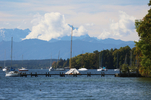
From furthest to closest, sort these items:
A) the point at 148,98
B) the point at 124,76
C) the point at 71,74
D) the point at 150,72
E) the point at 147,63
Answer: the point at 71,74
the point at 124,76
the point at 150,72
the point at 147,63
the point at 148,98

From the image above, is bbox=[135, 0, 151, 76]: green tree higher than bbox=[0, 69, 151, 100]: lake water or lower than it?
higher

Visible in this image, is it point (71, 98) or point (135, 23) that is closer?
point (71, 98)

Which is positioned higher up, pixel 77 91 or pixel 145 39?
pixel 145 39

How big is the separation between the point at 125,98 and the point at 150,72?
128 ft

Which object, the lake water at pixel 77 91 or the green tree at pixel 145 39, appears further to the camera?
the green tree at pixel 145 39

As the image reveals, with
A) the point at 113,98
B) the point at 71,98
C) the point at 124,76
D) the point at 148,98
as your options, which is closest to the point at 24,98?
the point at 71,98

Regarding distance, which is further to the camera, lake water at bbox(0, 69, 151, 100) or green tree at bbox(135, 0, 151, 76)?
green tree at bbox(135, 0, 151, 76)

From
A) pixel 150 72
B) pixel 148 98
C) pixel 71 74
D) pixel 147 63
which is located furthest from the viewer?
pixel 71 74

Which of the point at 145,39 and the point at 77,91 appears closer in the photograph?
the point at 77,91

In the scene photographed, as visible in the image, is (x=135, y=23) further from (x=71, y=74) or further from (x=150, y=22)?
(x=71, y=74)

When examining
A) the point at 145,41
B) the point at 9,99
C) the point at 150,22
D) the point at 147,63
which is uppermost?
the point at 150,22

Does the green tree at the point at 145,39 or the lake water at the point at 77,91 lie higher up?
the green tree at the point at 145,39

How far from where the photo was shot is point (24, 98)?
3938cm

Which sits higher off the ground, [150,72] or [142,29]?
[142,29]
